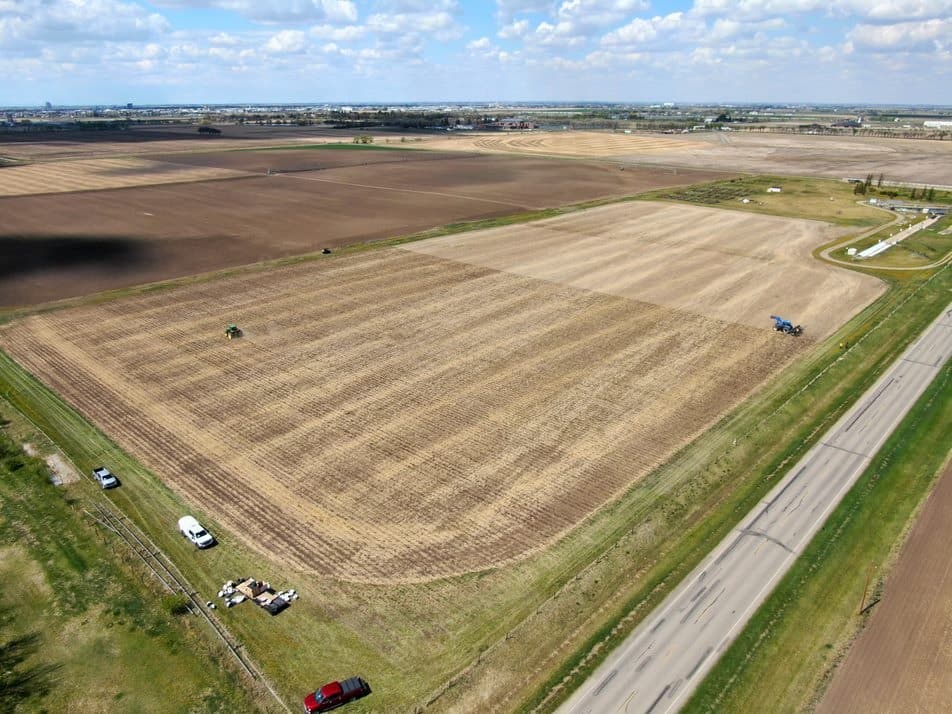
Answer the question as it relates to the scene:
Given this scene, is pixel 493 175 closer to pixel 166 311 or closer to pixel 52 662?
pixel 166 311

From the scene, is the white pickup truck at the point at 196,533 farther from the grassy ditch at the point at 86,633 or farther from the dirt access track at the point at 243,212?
the dirt access track at the point at 243,212

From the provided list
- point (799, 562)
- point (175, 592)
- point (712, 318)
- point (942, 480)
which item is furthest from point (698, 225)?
point (175, 592)

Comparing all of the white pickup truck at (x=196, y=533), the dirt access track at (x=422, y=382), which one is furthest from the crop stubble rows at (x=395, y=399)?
the white pickup truck at (x=196, y=533)

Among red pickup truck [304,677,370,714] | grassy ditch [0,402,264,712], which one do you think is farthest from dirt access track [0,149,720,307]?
red pickup truck [304,677,370,714]

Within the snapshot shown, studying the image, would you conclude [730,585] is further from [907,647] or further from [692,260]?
[692,260]

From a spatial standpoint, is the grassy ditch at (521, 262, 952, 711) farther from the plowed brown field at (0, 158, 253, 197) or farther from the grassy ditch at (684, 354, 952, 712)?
the plowed brown field at (0, 158, 253, 197)

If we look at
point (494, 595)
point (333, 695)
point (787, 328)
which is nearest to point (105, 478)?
point (333, 695)
